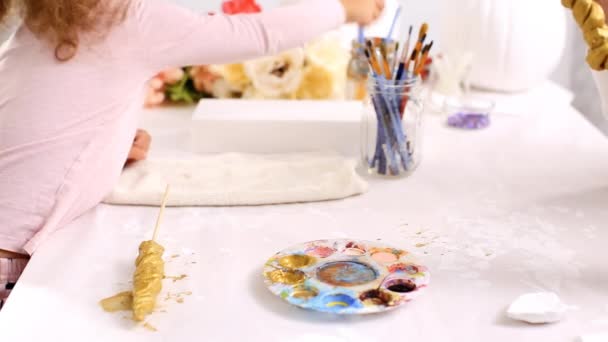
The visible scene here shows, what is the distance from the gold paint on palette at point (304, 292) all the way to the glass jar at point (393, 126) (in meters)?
0.35

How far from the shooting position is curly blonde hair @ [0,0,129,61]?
33.8 inches

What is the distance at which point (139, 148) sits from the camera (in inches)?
40.8

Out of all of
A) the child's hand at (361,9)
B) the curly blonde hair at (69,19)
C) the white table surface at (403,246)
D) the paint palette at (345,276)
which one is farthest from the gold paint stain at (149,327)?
the child's hand at (361,9)

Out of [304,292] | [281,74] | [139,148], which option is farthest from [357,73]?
[304,292]

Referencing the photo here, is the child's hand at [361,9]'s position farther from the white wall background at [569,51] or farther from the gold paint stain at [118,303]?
the white wall background at [569,51]

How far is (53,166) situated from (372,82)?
409 millimetres

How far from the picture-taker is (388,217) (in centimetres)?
87

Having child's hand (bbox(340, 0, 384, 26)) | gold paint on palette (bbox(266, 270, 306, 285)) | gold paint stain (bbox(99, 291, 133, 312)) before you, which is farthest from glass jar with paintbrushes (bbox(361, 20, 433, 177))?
gold paint stain (bbox(99, 291, 133, 312))

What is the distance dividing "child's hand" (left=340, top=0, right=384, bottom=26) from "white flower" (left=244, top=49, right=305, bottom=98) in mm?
143

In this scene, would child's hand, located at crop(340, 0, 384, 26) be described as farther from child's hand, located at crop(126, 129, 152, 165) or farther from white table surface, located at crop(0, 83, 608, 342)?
child's hand, located at crop(126, 129, 152, 165)

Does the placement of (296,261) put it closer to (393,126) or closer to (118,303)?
(118,303)

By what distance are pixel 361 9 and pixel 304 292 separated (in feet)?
1.79

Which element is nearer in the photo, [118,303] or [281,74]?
[118,303]

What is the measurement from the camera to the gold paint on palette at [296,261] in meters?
0.72
